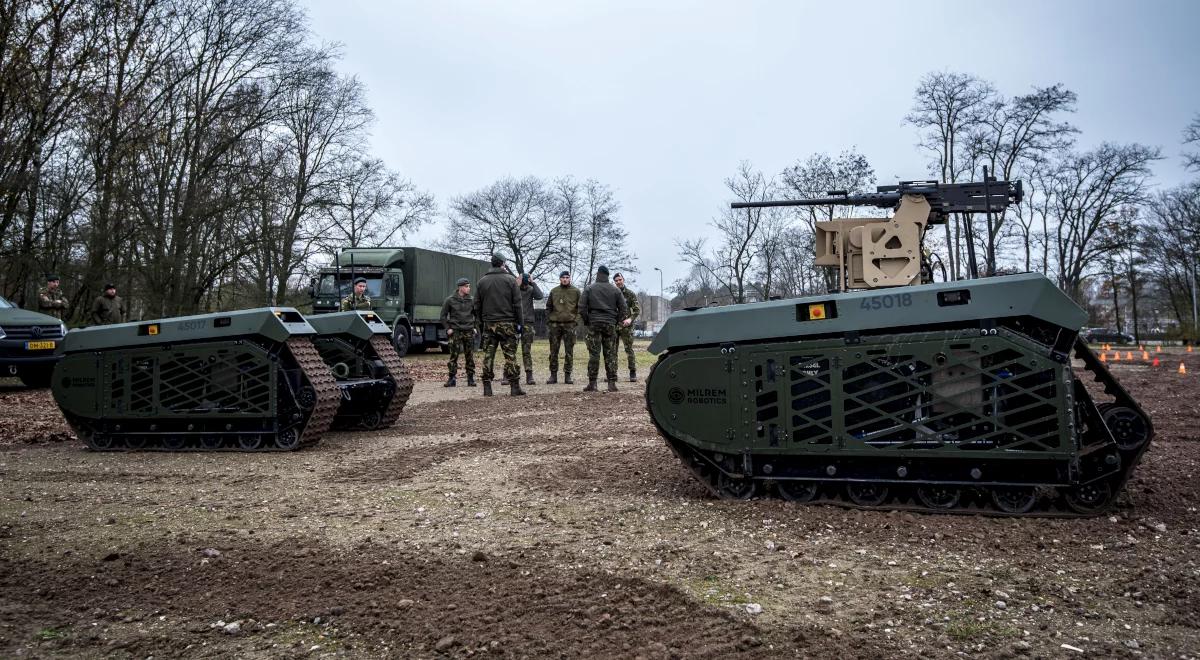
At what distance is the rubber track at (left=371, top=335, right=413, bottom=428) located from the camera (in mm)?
9430

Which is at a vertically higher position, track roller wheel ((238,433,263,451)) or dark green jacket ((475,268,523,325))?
dark green jacket ((475,268,523,325))

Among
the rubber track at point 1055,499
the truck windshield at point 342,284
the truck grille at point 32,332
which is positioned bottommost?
the rubber track at point 1055,499

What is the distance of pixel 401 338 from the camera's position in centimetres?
2381

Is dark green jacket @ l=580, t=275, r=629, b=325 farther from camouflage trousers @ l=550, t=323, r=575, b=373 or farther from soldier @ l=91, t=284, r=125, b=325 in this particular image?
soldier @ l=91, t=284, r=125, b=325

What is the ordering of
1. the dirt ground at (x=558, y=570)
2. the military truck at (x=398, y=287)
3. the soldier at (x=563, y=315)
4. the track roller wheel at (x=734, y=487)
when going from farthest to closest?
the military truck at (x=398, y=287), the soldier at (x=563, y=315), the track roller wheel at (x=734, y=487), the dirt ground at (x=558, y=570)

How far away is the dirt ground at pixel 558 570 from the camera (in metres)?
3.18

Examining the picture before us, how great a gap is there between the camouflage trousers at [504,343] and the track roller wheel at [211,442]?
5.23 metres

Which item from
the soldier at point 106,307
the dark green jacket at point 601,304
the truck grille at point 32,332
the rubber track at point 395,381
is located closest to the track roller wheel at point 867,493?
the rubber track at point 395,381

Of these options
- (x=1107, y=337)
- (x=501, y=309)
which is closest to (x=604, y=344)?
(x=501, y=309)

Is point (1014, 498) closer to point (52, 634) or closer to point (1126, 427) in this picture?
point (1126, 427)

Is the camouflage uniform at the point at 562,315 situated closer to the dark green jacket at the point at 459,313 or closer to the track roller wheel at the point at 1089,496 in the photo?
the dark green jacket at the point at 459,313

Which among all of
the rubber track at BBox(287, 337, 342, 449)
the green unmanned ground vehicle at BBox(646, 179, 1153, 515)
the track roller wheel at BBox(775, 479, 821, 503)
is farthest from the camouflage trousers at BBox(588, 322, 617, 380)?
the track roller wheel at BBox(775, 479, 821, 503)

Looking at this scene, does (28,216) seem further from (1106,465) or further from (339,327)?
(1106,465)

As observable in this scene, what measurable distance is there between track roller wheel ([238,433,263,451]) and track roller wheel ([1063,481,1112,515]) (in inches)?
254
